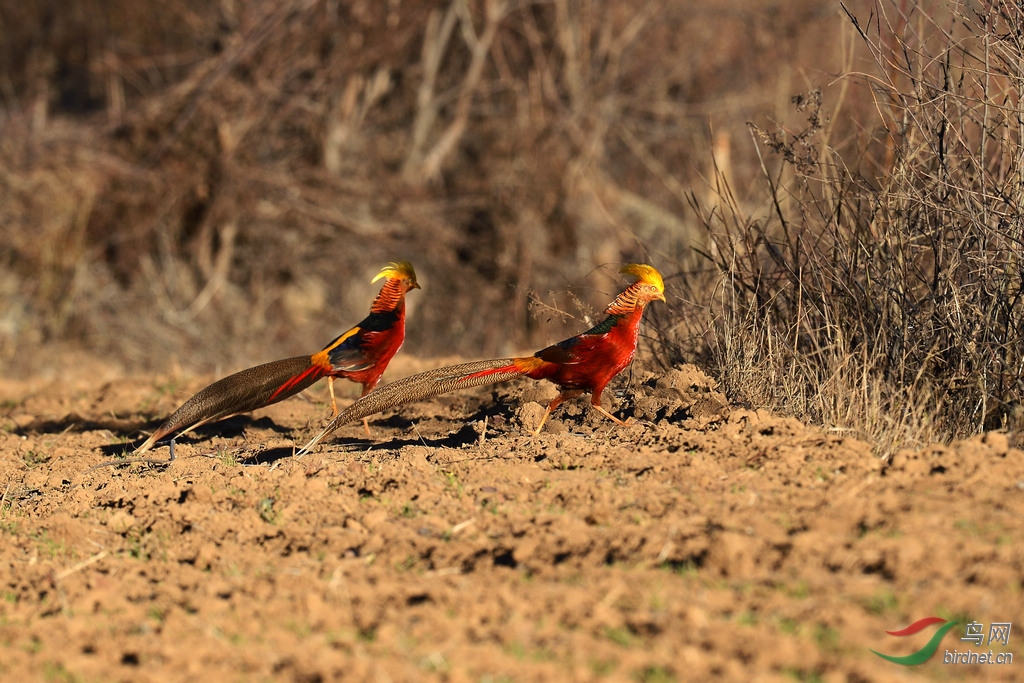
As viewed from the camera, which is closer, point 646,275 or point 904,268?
point 646,275

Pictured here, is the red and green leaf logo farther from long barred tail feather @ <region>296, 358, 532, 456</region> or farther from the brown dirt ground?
long barred tail feather @ <region>296, 358, 532, 456</region>

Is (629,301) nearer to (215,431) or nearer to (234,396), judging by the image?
(234,396)

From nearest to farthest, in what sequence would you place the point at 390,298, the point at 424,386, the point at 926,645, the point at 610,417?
1. the point at 926,645
2. the point at 424,386
3. the point at 610,417
4. the point at 390,298

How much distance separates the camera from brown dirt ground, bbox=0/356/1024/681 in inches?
100

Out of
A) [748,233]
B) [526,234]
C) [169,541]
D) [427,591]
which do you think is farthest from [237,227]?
[427,591]

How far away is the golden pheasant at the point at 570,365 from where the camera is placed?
4348 millimetres

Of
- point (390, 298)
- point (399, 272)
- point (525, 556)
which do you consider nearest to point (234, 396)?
point (390, 298)

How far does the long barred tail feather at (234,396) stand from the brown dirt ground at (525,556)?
0.59 feet

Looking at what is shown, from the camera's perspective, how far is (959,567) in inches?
110

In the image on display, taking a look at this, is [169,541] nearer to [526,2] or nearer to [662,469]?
[662,469]

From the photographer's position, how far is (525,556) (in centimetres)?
310

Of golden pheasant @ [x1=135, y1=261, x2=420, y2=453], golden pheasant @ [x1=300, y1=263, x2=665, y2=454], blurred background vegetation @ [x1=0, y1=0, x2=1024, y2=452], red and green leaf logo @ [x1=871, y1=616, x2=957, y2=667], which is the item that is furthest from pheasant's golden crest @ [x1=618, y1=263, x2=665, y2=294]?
blurred background vegetation @ [x1=0, y1=0, x2=1024, y2=452]

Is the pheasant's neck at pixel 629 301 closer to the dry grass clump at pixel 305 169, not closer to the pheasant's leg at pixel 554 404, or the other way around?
the pheasant's leg at pixel 554 404

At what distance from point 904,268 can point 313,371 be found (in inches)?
104
